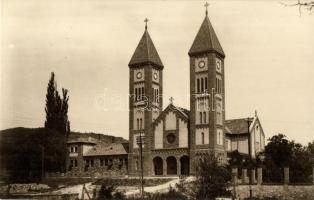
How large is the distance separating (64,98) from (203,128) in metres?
20.6

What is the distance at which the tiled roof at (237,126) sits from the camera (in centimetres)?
7544

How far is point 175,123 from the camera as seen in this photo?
71.6 metres

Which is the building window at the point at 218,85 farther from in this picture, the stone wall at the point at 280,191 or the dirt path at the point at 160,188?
the stone wall at the point at 280,191

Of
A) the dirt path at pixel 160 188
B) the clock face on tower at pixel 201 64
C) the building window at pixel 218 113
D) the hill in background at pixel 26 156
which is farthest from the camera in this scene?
the hill in background at pixel 26 156

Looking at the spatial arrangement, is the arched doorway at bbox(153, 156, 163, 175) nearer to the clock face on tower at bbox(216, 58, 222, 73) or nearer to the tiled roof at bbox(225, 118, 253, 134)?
the tiled roof at bbox(225, 118, 253, 134)

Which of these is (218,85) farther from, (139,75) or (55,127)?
(55,127)

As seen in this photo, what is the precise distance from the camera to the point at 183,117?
71.0 m

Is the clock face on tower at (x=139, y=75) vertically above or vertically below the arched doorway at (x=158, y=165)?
above

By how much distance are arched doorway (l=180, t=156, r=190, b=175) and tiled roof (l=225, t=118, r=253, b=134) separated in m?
8.44

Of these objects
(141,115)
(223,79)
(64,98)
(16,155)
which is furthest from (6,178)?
(223,79)

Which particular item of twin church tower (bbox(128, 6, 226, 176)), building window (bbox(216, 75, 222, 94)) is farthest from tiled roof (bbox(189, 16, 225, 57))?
building window (bbox(216, 75, 222, 94))

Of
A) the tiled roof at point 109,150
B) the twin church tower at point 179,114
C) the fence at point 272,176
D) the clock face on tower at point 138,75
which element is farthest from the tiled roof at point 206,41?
the tiled roof at point 109,150

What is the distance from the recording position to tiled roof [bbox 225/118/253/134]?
75.4m

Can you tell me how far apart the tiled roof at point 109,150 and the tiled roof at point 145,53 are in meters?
13.2
